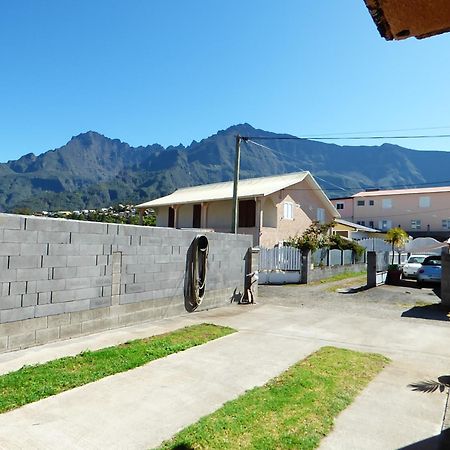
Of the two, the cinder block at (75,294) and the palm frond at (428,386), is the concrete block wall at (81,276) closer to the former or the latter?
the cinder block at (75,294)

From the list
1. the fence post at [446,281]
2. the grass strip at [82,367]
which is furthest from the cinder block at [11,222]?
the fence post at [446,281]

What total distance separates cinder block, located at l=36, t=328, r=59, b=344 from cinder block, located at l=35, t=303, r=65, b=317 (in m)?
0.29

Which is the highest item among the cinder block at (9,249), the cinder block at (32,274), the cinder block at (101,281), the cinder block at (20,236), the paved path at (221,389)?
the cinder block at (20,236)

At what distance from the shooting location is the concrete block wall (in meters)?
6.22

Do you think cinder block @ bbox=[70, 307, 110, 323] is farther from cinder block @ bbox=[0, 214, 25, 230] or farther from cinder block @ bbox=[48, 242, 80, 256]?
cinder block @ bbox=[0, 214, 25, 230]

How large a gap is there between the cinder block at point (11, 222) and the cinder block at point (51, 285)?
1.05m

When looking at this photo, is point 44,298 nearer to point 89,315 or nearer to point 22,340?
point 22,340

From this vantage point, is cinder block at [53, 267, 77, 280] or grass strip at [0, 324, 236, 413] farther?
cinder block at [53, 267, 77, 280]

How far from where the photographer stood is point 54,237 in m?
6.85

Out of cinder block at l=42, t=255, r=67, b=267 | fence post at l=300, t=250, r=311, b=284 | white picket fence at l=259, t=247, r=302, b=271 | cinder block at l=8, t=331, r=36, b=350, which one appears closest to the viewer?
cinder block at l=8, t=331, r=36, b=350

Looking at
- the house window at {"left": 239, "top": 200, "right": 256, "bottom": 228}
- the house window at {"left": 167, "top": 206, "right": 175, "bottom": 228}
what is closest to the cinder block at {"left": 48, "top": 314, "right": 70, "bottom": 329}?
the house window at {"left": 239, "top": 200, "right": 256, "bottom": 228}

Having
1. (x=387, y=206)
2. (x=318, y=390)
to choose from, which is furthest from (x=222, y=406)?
(x=387, y=206)

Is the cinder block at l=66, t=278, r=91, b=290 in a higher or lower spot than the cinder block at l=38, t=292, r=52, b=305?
higher

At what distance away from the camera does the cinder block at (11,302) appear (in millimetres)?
6035
